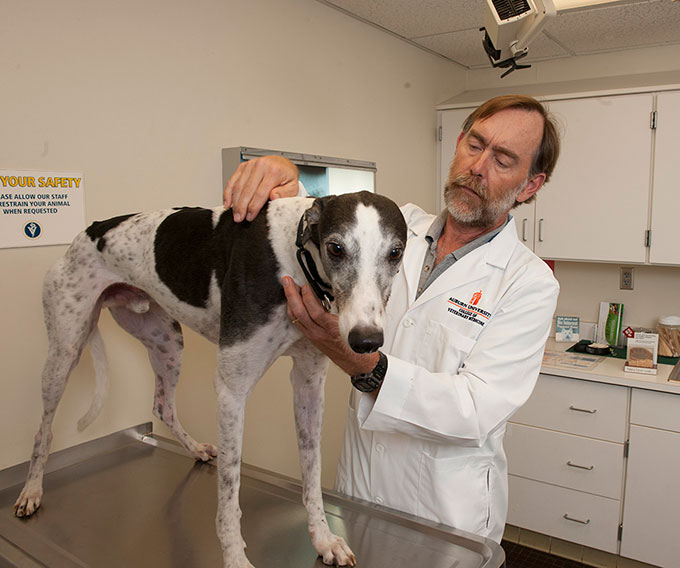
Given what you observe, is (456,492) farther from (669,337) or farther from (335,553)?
(669,337)

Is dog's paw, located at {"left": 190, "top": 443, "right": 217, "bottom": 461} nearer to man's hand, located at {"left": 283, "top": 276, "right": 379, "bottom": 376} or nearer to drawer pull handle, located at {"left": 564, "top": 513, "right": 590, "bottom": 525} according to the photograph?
man's hand, located at {"left": 283, "top": 276, "right": 379, "bottom": 376}

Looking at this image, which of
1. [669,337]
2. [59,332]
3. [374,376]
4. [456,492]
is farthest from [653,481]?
[59,332]

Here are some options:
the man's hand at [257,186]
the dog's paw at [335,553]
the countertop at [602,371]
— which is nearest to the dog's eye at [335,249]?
the man's hand at [257,186]

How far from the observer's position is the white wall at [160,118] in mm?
1658

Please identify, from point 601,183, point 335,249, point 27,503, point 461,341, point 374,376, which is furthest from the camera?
point 601,183

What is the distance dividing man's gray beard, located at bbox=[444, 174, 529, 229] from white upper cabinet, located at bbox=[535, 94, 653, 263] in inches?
70.1

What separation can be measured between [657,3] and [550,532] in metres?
2.61

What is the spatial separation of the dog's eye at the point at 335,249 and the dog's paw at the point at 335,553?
0.65 metres

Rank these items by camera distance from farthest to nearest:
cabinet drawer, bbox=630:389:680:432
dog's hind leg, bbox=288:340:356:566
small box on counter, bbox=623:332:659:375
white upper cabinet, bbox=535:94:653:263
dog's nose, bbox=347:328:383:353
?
1. white upper cabinet, bbox=535:94:653:263
2. small box on counter, bbox=623:332:659:375
3. cabinet drawer, bbox=630:389:680:432
4. dog's hind leg, bbox=288:340:356:566
5. dog's nose, bbox=347:328:383:353

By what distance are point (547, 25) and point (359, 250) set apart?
2544 millimetres

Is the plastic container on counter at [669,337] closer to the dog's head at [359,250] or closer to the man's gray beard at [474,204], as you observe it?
the man's gray beard at [474,204]

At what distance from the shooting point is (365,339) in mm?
848

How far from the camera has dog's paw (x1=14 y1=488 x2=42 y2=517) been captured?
144cm

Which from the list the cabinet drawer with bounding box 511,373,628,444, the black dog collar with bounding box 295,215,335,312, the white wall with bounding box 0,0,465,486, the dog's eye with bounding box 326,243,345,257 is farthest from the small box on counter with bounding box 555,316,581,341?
the dog's eye with bounding box 326,243,345,257
